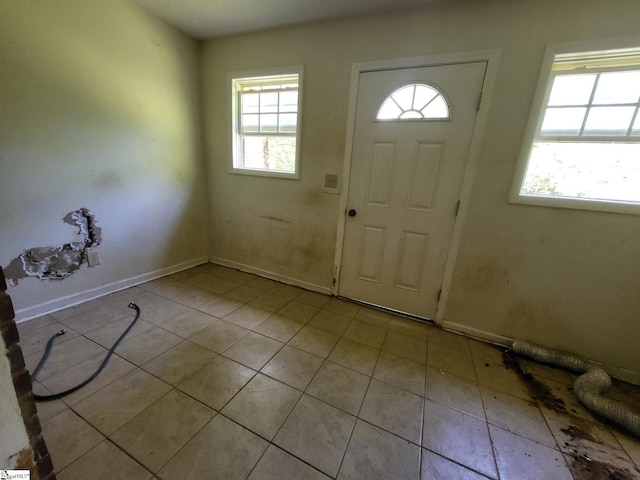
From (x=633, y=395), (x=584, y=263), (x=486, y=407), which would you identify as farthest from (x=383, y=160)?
(x=633, y=395)

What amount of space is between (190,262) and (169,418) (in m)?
2.17

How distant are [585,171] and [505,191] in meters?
0.47

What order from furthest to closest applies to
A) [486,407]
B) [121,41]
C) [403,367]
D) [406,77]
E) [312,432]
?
[121,41] < [406,77] < [403,367] < [486,407] < [312,432]

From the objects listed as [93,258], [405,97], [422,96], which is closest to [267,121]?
[405,97]

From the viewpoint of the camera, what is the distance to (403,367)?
1752 mm

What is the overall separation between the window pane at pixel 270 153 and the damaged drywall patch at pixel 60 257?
5.10 ft

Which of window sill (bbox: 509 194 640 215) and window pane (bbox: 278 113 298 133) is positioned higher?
window pane (bbox: 278 113 298 133)

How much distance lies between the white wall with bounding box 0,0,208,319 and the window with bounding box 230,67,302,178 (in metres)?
0.53

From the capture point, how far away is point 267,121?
269 centimetres

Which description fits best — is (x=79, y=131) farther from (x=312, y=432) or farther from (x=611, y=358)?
(x=611, y=358)

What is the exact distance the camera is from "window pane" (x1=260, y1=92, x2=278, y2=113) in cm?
262

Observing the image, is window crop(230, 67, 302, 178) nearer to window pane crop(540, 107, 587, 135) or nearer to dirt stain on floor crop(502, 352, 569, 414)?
window pane crop(540, 107, 587, 135)

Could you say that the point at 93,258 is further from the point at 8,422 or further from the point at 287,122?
the point at 287,122

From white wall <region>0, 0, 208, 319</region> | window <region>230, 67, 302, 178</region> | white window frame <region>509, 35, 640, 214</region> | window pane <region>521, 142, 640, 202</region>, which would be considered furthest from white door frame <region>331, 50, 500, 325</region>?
white wall <region>0, 0, 208, 319</region>
